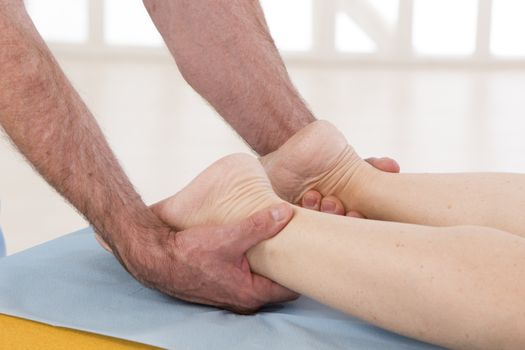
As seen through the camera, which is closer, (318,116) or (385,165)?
(385,165)

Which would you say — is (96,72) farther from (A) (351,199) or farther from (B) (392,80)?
(A) (351,199)

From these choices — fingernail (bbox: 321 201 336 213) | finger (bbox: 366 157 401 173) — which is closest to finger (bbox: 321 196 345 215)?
fingernail (bbox: 321 201 336 213)

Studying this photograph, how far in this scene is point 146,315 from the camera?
139cm

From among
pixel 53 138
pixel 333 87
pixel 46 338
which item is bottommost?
pixel 333 87

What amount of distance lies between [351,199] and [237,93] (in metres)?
0.34

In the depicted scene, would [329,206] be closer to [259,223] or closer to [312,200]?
[312,200]

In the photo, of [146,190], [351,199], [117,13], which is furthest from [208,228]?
[117,13]

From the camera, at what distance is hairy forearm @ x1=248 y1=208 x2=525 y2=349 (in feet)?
3.96

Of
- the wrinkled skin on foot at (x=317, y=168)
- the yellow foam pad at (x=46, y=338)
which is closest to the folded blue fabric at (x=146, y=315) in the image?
the yellow foam pad at (x=46, y=338)

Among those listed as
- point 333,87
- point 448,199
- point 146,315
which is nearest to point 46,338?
point 146,315

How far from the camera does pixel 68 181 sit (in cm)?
144

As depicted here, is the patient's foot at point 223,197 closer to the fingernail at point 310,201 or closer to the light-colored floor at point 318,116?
the fingernail at point 310,201

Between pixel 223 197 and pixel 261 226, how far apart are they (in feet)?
0.36

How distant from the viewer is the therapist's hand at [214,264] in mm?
1398
